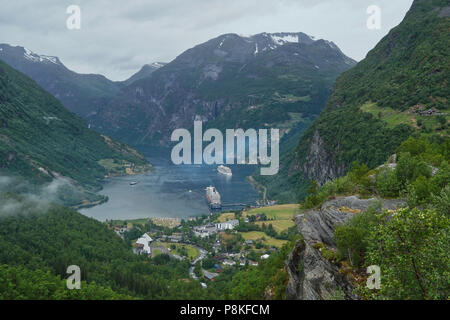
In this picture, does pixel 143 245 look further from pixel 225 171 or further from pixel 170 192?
pixel 225 171

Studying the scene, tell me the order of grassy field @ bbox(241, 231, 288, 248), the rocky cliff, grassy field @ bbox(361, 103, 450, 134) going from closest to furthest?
the rocky cliff → grassy field @ bbox(361, 103, 450, 134) → grassy field @ bbox(241, 231, 288, 248)

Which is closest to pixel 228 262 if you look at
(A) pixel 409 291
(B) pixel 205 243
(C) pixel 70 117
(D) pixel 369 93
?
(B) pixel 205 243

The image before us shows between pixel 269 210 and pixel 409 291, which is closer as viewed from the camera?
pixel 409 291

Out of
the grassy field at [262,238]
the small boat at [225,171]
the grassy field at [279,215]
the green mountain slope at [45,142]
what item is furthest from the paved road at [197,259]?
the small boat at [225,171]

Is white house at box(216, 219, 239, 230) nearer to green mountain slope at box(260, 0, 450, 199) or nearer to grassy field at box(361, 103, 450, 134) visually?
green mountain slope at box(260, 0, 450, 199)

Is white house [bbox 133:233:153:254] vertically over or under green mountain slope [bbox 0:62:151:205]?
under

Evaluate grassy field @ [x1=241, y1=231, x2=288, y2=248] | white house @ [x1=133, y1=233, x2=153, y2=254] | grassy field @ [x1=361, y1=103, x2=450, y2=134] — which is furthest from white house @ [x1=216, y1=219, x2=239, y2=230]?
grassy field @ [x1=361, y1=103, x2=450, y2=134]
